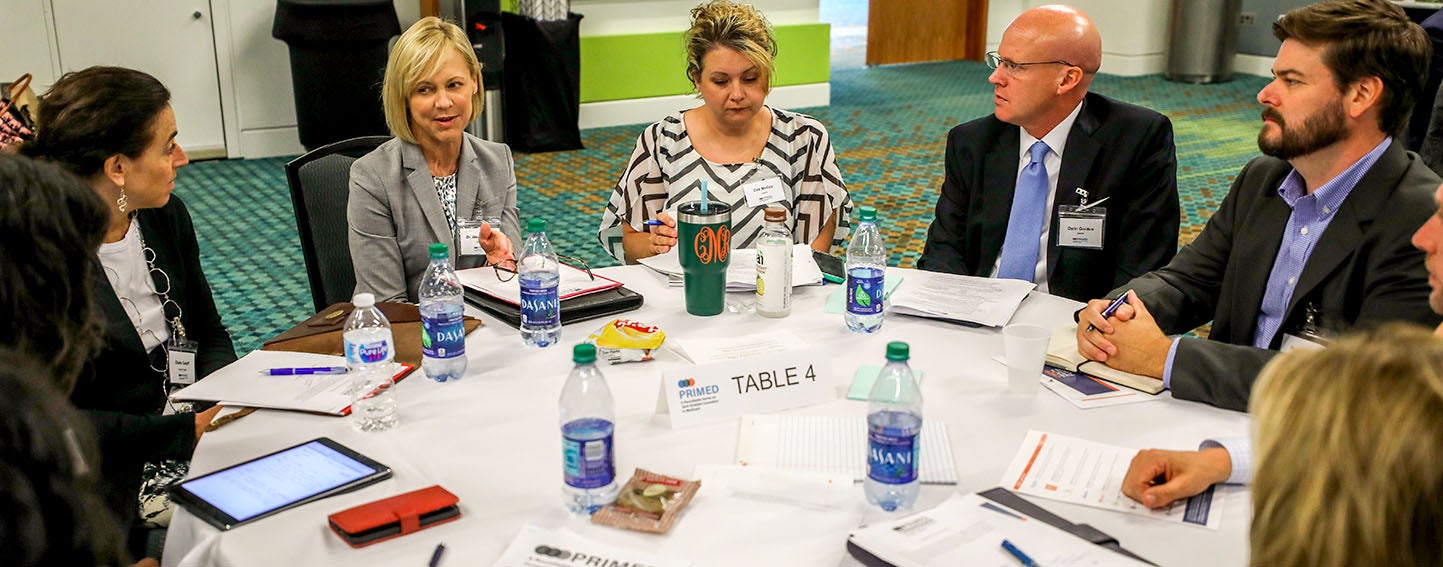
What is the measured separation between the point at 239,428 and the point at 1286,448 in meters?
1.64

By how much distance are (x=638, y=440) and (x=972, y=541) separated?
615 millimetres

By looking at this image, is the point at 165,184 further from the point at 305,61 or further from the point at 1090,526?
the point at 305,61

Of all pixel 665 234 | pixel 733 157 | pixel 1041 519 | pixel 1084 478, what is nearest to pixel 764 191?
pixel 733 157

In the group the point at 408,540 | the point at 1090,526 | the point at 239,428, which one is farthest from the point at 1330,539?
the point at 239,428

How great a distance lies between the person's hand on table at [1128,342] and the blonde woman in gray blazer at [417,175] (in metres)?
1.50

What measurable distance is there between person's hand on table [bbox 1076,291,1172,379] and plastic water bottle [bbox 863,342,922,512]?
1.99 ft

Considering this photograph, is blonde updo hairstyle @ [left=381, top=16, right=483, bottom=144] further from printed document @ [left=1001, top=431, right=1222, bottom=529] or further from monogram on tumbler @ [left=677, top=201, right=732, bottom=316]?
printed document @ [left=1001, top=431, right=1222, bottom=529]

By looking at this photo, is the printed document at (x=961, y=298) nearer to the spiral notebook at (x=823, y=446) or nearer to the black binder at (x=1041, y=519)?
the spiral notebook at (x=823, y=446)

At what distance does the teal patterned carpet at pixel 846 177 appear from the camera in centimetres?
528

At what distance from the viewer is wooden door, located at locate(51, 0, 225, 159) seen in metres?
6.91

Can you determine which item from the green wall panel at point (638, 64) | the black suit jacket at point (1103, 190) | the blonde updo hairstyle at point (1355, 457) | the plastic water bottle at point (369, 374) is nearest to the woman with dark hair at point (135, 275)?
the plastic water bottle at point (369, 374)

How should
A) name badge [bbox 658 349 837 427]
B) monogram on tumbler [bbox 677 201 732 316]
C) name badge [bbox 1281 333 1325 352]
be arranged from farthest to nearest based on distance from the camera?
1. monogram on tumbler [bbox 677 201 732 316]
2. name badge [bbox 1281 333 1325 352]
3. name badge [bbox 658 349 837 427]

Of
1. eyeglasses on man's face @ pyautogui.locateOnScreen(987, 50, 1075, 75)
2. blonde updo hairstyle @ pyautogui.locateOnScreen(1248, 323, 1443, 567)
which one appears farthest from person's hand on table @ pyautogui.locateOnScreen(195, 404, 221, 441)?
eyeglasses on man's face @ pyautogui.locateOnScreen(987, 50, 1075, 75)

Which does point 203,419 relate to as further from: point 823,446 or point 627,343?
point 823,446
